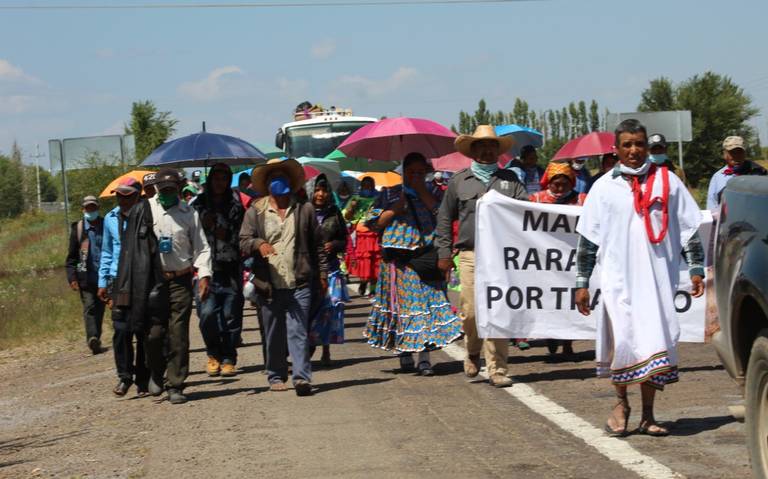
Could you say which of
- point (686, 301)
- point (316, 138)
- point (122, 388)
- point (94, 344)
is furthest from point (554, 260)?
point (316, 138)

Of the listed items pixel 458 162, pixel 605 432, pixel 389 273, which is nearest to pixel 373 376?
pixel 389 273

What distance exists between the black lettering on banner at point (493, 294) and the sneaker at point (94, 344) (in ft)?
23.6

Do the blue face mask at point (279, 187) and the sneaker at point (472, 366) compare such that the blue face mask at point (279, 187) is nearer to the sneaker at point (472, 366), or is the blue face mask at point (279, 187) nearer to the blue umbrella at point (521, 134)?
the sneaker at point (472, 366)

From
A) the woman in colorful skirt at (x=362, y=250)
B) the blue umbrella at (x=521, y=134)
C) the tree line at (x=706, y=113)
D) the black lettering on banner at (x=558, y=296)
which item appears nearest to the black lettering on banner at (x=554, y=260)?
the black lettering on banner at (x=558, y=296)

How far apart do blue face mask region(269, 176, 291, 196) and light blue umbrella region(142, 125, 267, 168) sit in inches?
97.4

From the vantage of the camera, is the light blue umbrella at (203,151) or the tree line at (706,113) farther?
the tree line at (706,113)

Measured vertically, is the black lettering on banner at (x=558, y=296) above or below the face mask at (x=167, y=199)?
below

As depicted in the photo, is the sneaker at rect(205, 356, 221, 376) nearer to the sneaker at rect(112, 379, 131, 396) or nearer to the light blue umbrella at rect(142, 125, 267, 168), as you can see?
the sneaker at rect(112, 379, 131, 396)

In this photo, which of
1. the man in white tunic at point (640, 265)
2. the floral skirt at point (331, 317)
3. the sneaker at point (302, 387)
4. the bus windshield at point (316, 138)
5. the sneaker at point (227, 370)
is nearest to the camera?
the man in white tunic at point (640, 265)

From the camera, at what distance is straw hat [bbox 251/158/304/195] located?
11891mm

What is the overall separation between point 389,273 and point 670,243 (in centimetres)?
420

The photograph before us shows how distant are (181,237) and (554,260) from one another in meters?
3.24

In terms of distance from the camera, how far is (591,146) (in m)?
19.5

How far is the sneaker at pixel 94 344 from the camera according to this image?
16938mm
